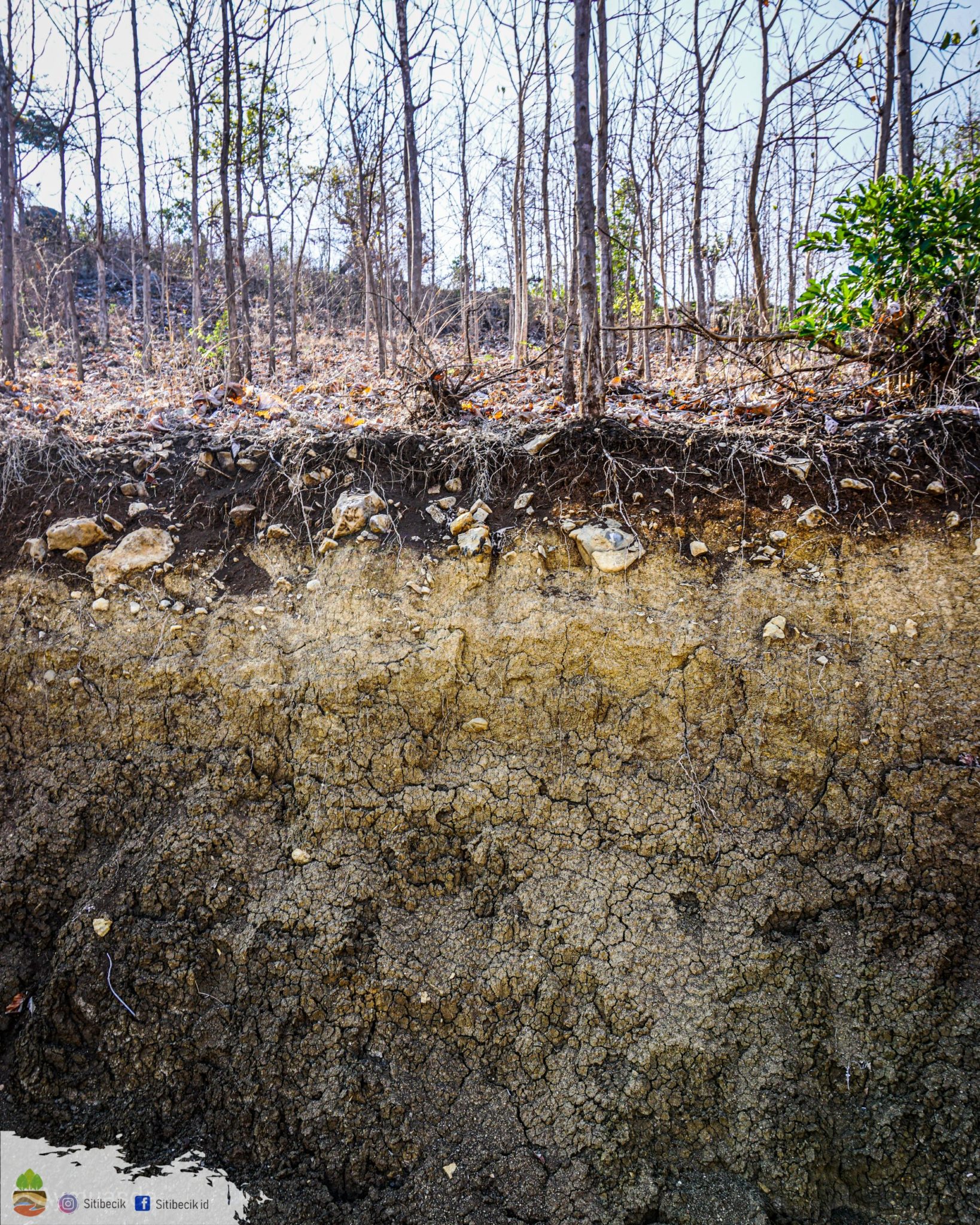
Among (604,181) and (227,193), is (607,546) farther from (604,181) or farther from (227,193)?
(227,193)

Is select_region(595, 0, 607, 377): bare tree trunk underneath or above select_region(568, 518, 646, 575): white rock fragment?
above

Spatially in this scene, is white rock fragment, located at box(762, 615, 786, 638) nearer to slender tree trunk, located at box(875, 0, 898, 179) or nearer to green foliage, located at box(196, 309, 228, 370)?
slender tree trunk, located at box(875, 0, 898, 179)

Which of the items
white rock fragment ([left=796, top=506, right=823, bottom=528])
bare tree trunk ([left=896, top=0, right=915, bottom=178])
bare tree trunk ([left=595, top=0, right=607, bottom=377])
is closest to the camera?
white rock fragment ([left=796, top=506, right=823, bottom=528])

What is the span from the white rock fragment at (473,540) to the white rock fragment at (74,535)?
71.0 inches

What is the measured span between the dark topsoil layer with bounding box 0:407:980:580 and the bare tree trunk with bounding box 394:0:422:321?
2.77m

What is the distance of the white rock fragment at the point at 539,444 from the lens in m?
3.45

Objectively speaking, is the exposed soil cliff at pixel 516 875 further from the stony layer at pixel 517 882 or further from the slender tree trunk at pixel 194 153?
the slender tree trunk at pixel 194 153

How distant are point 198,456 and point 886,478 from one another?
3427mm

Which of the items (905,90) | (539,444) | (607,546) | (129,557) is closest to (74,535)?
(129,557)

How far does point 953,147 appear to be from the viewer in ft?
27.5

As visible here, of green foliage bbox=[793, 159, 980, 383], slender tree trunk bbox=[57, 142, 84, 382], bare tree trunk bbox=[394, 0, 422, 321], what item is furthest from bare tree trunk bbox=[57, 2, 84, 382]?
green foliage bbox=[793, 159, 980, 383]

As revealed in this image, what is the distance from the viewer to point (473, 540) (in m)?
3.25

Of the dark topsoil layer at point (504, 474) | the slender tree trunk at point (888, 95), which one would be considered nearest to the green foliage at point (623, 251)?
the slender tree trunk at point (888, 95)

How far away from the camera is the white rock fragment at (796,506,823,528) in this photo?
123 inches
